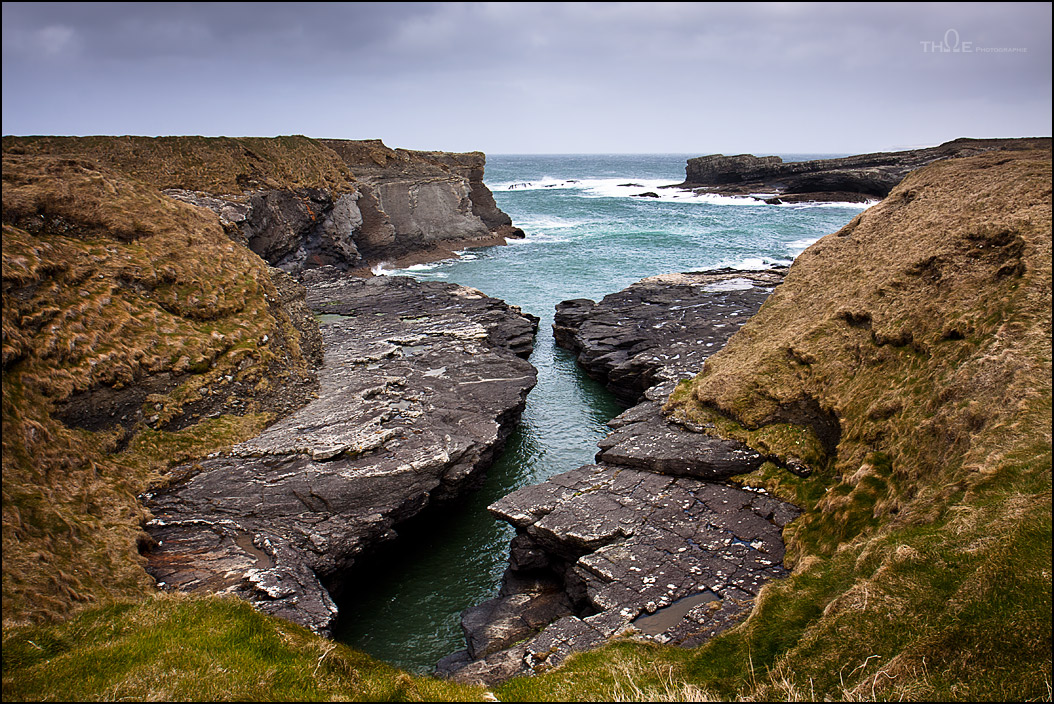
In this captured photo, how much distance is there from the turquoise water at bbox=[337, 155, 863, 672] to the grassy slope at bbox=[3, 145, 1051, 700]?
262 inches

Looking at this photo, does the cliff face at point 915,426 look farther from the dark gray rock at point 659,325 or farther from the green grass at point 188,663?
the dark gray rock at point 659,325

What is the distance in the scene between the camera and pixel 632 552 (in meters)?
15.0

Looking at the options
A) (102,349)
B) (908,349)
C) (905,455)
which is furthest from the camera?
(102,349)

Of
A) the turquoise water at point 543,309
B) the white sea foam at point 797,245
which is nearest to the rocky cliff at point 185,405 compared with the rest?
the turquoise water at point 543,309

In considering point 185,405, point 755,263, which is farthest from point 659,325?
point 755,263

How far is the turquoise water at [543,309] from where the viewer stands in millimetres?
17537

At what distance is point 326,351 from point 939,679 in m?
25.4

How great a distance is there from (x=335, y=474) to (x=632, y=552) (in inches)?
354

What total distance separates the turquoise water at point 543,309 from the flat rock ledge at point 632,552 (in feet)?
7.24

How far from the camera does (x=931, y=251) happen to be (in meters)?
16.6

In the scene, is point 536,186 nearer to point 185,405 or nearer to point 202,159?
point 202,159

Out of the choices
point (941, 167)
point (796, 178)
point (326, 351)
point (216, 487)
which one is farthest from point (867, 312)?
point (796, 178)

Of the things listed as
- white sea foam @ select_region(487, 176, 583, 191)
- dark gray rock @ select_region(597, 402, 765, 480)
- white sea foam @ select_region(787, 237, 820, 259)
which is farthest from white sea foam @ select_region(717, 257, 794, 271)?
white sea foam @ select_region(487, 176, 583, 191)

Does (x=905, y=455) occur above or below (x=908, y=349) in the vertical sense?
below
